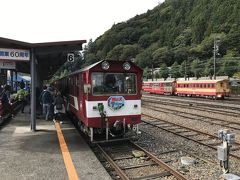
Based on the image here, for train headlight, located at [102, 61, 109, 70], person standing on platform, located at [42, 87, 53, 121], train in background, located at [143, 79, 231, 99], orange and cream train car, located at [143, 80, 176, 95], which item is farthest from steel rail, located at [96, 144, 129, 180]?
orange and cream train car, located at [143, 80, 176, 95]

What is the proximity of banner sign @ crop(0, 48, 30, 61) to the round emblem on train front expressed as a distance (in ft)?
12.8

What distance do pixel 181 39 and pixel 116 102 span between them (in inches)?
4113

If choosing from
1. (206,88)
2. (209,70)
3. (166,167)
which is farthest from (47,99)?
(209,70)

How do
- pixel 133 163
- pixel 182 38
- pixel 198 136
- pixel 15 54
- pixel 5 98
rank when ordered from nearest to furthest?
pixel 133 163 → pixel 15 54 → pixel 198 136 → pixel 5 98 → pixel 182 38

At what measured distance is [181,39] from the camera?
4348 inches

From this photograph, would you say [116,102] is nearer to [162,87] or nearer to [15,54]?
[15,54]

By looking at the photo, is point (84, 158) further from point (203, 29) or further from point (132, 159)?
point (203, 29)

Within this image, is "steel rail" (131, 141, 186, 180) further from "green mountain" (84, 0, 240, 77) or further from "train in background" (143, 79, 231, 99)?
"green mountain" (84, 0, 240, 77)

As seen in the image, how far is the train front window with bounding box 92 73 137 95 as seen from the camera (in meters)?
9.45

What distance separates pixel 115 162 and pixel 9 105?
376 inches

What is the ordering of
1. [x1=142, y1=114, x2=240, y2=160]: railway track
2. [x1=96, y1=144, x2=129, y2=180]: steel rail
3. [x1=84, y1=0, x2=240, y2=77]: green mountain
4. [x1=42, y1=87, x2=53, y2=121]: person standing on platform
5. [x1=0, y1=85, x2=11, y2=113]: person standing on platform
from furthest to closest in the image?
[x1=84, y1=0, x2=240, y2=77]: green mountain
[x1=0, y1=85, x2=11, y2=113]: person standing on platform
[x1=42, y1=87, x2=53, y2=121]: person standing on platform
[x1=142, y1=114, x2=240, y2=160]: railway track
[x1=96, y1=144, x2=129, y2=180]: steel rail

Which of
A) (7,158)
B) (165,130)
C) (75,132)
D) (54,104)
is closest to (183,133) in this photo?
(165,130)

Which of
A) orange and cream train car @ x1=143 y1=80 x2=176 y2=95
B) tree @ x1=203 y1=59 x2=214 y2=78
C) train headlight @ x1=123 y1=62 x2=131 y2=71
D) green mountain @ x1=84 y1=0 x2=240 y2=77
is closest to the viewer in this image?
train headlight @ x1=123 y1=62 x2=131 y2=71

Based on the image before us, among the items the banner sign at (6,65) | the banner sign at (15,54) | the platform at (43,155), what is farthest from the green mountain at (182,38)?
the platform at (43,155)
